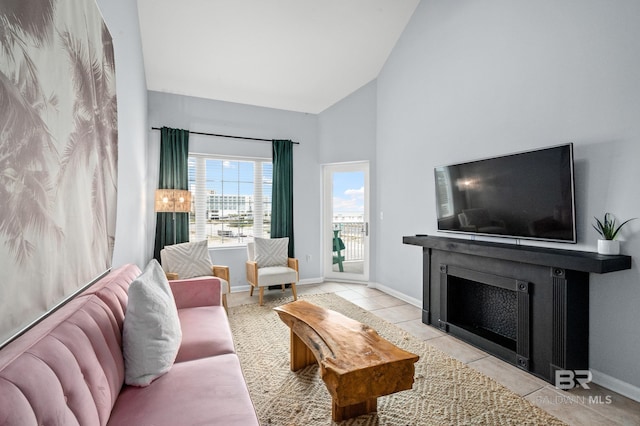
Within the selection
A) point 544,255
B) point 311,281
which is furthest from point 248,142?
point 544,255

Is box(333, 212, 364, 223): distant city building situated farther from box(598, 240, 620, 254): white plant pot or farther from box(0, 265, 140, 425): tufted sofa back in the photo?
box(0, 265, 140, 425): tufted sofa back

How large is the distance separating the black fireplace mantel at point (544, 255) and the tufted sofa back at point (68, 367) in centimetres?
267

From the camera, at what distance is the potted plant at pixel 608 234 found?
2062 millimetres

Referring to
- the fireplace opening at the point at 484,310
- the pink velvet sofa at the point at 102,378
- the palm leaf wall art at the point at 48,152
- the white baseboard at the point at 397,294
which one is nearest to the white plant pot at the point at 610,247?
the fireplace opening at the point at 484,310

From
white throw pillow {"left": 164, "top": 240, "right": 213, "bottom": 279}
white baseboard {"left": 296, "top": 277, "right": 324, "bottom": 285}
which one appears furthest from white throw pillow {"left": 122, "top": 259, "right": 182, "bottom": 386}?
white baseboard {"left": 296, "top": 277, "right": 324, "bottom": 285}

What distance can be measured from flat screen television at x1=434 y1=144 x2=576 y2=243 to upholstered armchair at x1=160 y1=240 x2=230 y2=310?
8.93 feet

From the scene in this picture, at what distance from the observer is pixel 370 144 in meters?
4.85

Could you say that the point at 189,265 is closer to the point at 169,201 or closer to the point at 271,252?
the point at 169,201

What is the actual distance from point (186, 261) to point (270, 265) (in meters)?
1.19

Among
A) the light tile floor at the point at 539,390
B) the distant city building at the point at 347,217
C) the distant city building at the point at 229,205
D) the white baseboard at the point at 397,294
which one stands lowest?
the light tile floor at the point at 539,390

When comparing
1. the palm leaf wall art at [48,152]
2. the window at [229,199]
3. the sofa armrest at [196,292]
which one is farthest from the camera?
the window at [229,199]

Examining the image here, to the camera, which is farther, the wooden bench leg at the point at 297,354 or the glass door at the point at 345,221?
the glass door at the point at 345,221

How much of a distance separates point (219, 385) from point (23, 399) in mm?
830

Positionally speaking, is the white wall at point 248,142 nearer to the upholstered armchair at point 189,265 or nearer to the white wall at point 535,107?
the upholstered armchair at point 189,265
